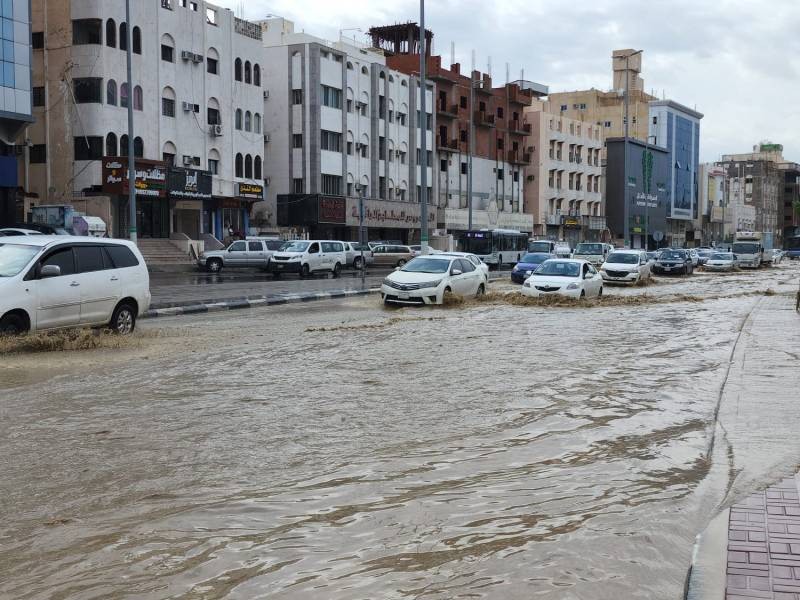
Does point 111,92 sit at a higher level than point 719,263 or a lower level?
higher

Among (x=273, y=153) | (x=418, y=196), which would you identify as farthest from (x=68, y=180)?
(x=418, y=196)

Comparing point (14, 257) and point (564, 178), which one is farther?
point (564, 178)

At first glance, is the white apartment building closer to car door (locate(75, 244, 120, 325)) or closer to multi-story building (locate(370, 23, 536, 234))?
multi-story building (locate(370, 23, 536, 234))

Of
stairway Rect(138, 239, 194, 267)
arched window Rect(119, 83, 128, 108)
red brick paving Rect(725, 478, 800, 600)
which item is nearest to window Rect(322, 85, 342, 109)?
arched window Rect(119, 83, 128, 108)

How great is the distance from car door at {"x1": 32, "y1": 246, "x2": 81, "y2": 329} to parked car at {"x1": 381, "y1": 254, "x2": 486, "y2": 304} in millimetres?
10914

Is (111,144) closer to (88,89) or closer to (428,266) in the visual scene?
(88,89)

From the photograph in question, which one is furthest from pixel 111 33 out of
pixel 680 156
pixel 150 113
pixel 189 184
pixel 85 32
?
pixel 680 156

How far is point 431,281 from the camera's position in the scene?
2422 centimetres

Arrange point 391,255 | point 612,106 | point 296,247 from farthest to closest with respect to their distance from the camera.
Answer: point 612,106, point 391,255, point 296,247

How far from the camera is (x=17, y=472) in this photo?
6.86 metres

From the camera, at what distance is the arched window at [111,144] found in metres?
46.5

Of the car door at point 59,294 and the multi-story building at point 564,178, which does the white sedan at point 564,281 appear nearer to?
the car door at point 59,294

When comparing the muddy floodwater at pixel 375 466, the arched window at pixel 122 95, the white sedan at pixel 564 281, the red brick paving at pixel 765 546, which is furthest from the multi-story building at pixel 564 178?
the red brick paving at pixel 765 546

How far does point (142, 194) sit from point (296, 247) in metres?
10.1
